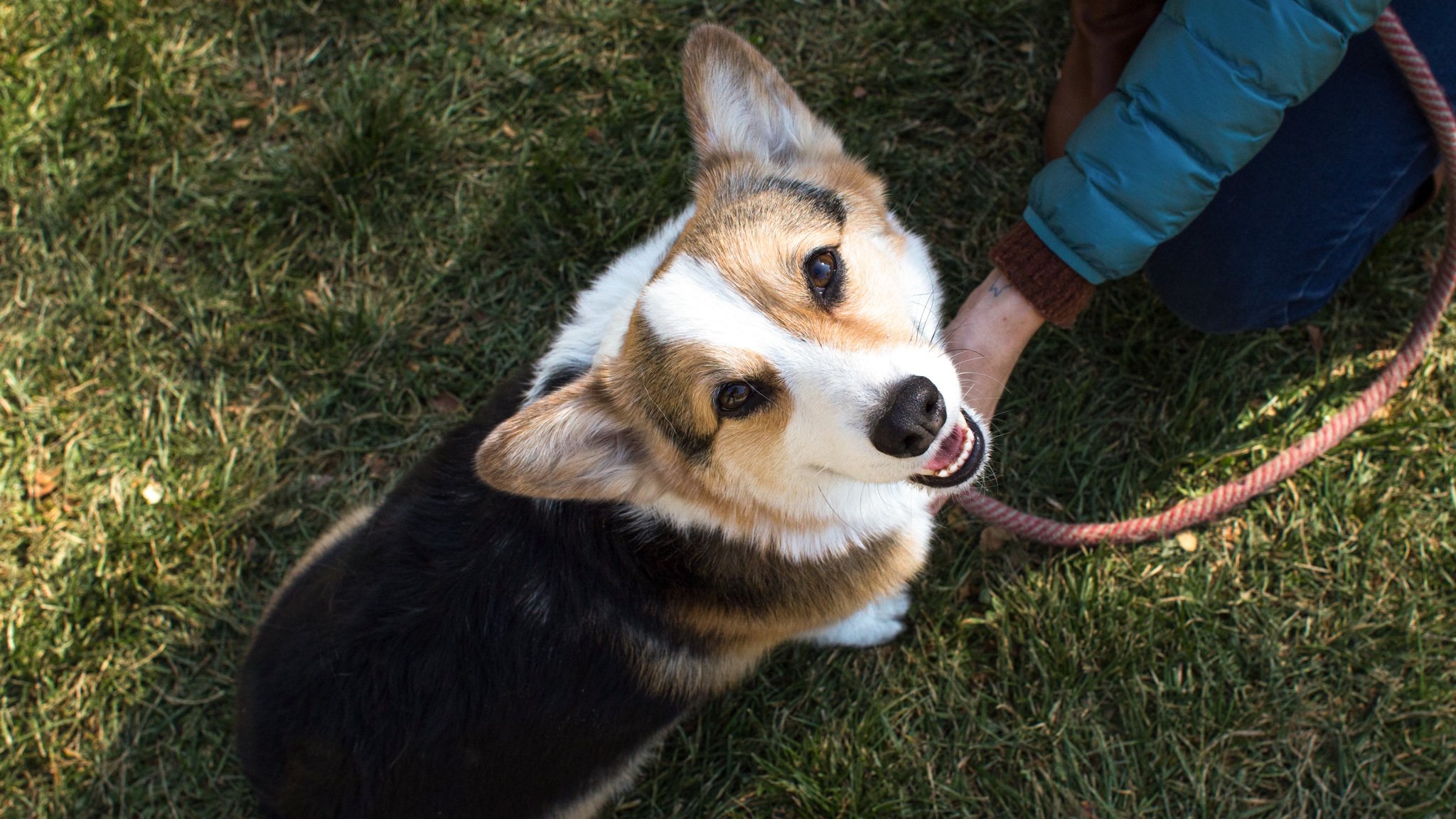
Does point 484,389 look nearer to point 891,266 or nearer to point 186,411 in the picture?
point 186,411

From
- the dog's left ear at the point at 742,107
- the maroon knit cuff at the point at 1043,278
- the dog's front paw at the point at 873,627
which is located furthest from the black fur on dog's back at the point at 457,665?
the maroon knit cuff at the point at 1043,278

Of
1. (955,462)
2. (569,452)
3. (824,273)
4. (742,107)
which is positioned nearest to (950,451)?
(955,462)

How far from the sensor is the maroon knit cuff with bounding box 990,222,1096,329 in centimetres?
262

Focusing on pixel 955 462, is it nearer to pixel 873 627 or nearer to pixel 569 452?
pixel 569 452

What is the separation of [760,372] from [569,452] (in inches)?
20.1

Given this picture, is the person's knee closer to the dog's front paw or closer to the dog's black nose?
the dog's front paw

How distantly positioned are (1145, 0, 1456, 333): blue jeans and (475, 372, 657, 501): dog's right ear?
7.13ft

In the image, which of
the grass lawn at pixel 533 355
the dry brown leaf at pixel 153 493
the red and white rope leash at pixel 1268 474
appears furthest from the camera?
the dry brown leaf at pixel 153 493

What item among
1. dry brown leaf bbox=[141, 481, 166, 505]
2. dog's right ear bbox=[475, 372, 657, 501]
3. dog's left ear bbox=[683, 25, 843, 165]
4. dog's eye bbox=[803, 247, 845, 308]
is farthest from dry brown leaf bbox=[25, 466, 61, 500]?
dog's eye bbox=[803, 247, 845, 308]

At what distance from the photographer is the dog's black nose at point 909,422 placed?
1.90 meters

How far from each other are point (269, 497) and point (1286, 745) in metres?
4.06

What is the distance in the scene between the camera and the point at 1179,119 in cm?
246

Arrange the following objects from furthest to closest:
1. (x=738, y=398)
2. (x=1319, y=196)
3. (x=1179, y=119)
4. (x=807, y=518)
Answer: (x=1319, y=196), (x=1179, y=119), (x=807, y=518), (x=738, y=398)

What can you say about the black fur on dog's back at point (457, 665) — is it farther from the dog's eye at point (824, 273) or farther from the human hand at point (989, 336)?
the human hand at point (989, 336)
